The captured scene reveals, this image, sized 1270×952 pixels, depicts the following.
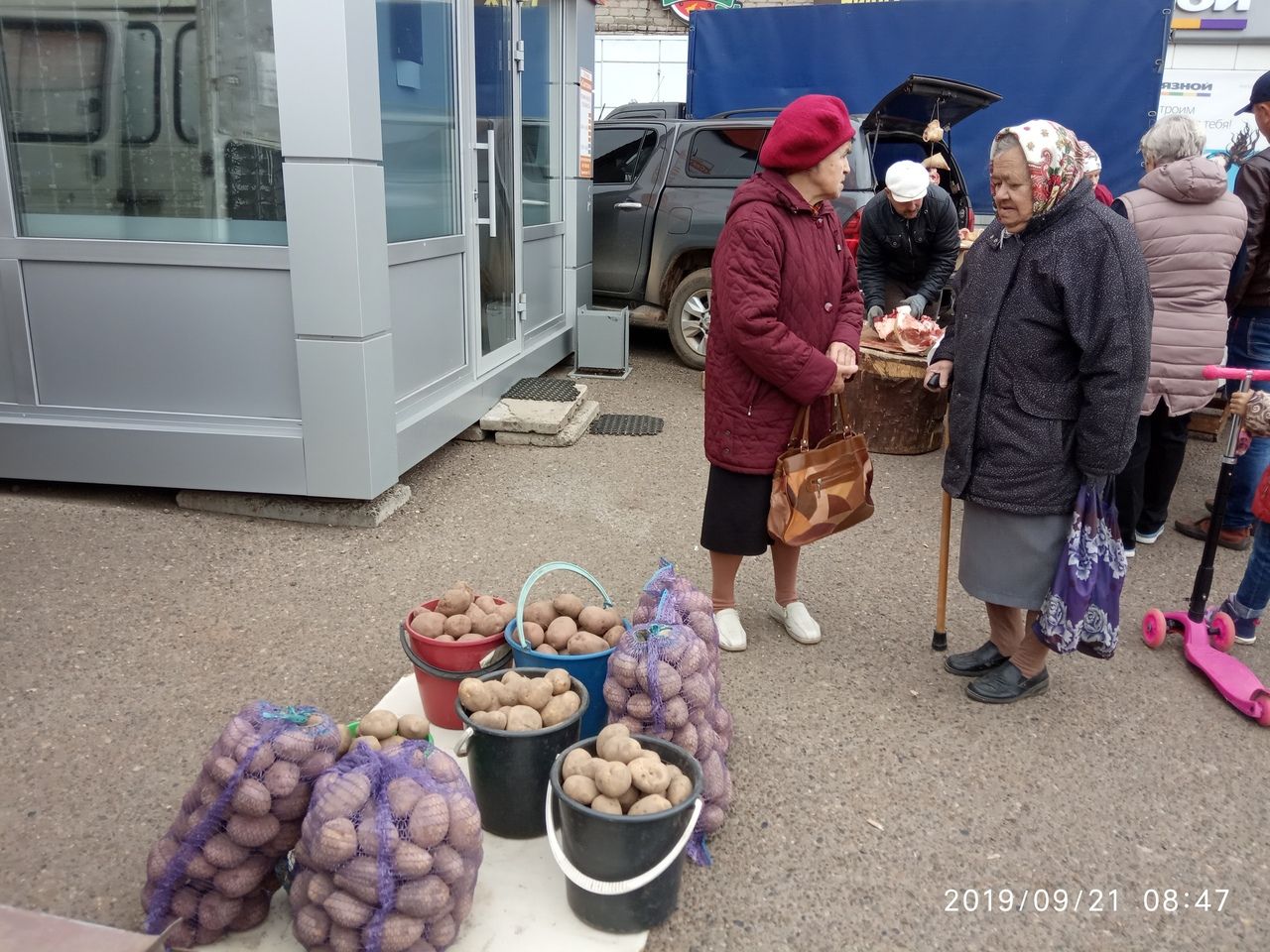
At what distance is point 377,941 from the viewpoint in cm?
197

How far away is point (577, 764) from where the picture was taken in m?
2.28

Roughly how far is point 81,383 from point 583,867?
12.9 feet

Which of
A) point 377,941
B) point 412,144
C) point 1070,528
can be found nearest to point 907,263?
point 412,144

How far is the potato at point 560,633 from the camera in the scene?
287 centimetres

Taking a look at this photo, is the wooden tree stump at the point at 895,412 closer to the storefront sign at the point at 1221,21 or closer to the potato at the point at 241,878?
the potato at the point at 241,878

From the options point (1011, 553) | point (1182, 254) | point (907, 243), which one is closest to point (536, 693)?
point (1011, 553)

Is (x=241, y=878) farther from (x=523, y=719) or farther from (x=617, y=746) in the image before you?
(x=617, y=746)

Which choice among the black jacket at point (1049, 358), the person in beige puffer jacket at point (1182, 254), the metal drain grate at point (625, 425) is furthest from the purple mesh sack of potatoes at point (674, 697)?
the metal drain grate at point (625, 425)

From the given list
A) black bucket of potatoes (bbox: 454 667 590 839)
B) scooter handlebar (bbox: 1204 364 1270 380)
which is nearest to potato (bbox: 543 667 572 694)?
black bucket of potatoes (bbox: 454 667 590 839)

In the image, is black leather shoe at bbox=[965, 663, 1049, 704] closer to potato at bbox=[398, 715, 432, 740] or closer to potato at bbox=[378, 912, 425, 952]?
potato at bbox=[398, 715, 432, 740]

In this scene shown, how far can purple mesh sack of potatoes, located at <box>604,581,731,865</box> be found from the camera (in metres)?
2.49

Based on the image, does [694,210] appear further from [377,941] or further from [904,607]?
[377,941]

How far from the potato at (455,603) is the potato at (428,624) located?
0.29 feet

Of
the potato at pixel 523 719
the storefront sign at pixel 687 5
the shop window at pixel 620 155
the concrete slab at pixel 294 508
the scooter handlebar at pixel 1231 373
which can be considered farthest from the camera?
the storefront sign at pixel 687 5
